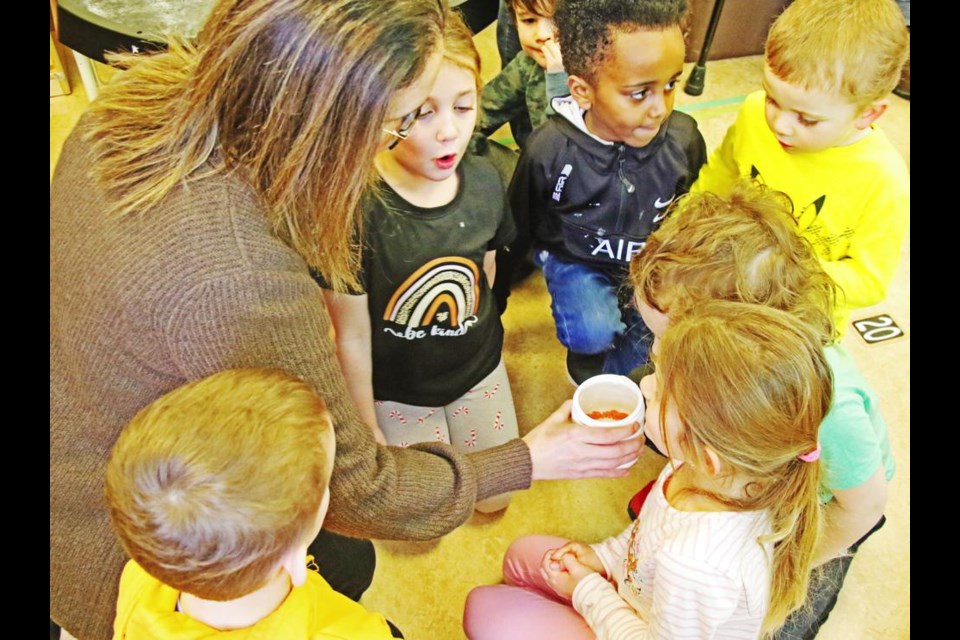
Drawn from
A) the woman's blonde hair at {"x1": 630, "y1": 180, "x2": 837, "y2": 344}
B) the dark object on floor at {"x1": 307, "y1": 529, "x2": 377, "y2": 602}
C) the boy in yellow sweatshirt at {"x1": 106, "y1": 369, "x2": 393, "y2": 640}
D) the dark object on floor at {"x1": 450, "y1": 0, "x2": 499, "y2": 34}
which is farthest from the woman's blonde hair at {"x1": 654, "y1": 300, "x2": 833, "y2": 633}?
the dark object on floor at {"x1": 450, "y1": 0, "x2": 499, "y2": 34}

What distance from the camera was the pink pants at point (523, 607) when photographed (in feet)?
4.67

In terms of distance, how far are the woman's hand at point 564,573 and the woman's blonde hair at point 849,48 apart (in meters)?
0.95

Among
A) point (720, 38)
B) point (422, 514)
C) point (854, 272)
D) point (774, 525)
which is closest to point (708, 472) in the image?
point (774, 525)

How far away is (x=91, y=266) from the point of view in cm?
104

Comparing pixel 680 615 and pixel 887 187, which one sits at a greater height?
pixel 887 187

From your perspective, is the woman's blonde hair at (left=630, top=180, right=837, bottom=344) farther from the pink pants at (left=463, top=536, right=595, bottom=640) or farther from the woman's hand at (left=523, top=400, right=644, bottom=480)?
the pink pants at (left=463, top=536, right=595, bottom=640)

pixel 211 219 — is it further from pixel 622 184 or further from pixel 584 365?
pixel 584 365

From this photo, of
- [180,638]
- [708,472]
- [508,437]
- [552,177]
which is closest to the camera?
[180,638]

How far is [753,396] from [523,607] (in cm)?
70

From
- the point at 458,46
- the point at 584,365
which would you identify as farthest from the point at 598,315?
the point at 458,46

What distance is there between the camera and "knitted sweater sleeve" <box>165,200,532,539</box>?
1.00 meters

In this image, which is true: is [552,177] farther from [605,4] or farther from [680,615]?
[680,615]
